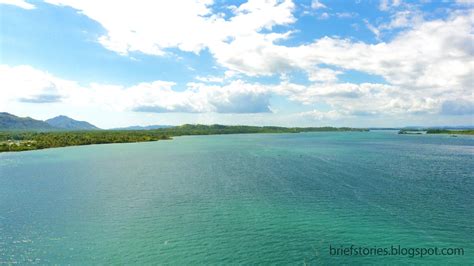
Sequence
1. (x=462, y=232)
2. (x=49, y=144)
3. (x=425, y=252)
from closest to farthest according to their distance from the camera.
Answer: (x=425, y=252), (x=462, y=232), (x=49, y=144)

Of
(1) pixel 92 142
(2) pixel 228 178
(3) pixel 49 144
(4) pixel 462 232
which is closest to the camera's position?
(4) pixel 462 232

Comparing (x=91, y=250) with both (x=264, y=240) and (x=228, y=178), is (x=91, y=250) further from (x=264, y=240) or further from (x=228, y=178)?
(x=228, y=178)

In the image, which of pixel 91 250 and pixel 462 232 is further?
pixel 462 232

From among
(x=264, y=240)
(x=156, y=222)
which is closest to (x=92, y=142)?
(x=156, y=222)

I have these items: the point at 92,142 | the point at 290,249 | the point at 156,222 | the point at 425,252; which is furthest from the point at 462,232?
the point at 92,142

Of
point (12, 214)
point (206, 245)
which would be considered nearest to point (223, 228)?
point (206, 245)

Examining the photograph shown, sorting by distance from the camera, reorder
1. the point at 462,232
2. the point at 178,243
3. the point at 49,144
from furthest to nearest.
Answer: the point at 49,144 → the point at 462,232 → the point at 178,243

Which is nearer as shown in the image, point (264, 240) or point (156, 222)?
point (264, 240)

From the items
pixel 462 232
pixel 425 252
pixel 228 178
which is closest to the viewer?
pixel 425 252

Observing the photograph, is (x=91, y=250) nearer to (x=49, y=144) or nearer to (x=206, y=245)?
(x=206, y=245)
